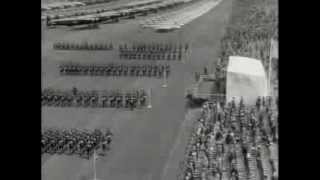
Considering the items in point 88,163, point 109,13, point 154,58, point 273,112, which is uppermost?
point 109,13

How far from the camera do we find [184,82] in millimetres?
26734

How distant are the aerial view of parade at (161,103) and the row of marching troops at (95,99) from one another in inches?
1.7

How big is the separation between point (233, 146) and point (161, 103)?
732 cm

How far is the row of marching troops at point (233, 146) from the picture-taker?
1423 centimetres

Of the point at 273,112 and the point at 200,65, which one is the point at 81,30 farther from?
the point at 273,112

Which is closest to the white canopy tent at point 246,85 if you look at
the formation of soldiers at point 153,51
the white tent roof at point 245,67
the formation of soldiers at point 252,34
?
the white tent roof at point 245,67

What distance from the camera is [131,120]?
20422 millimetres

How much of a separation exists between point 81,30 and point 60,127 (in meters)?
24.7

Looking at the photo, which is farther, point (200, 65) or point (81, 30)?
point (81, 30)

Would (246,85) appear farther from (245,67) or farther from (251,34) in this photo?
(251,34)

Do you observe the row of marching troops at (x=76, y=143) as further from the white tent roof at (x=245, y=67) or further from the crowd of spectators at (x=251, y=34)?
the crowd of spectators at (x=251, y=34)

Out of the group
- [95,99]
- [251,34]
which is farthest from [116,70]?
[251,34]
